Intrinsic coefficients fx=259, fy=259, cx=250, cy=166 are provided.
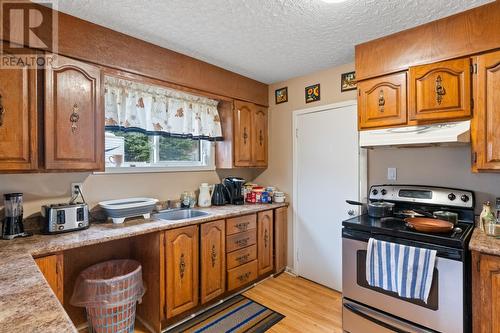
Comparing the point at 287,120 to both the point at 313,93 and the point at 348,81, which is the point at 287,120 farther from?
the point at 348,81

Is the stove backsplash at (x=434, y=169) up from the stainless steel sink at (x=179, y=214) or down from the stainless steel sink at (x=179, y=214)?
up

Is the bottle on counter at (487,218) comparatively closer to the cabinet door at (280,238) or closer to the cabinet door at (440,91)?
the cabinet door at (440,91)

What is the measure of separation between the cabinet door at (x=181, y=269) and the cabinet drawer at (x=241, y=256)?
0.41m

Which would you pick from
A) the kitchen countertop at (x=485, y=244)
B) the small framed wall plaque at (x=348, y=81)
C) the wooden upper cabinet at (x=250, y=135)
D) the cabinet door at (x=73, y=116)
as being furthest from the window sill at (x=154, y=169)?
the kitchen countertop at (x=485, y=244)

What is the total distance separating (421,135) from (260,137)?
183 cm

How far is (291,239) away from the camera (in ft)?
10.5

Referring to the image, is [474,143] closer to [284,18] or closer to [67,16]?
[284,18]

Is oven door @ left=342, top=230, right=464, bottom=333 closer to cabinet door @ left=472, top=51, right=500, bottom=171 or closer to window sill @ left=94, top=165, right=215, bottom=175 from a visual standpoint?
cabinet door @ left=472, top=51, right=500, bottom=171

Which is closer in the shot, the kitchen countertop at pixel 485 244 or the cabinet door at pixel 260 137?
the kitchen countertop at pixel 485 244

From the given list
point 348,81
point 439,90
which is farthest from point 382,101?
point 348,81

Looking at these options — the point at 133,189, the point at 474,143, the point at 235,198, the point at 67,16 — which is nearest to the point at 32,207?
the point at 133,189

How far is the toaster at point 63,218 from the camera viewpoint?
179cm

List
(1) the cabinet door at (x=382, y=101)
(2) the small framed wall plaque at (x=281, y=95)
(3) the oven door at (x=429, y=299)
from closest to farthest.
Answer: (3) the oven door at (x=429, y=299), (1) the cabinet door at (x=382, y=101), (2) the small framed wall plaque at (x=281, y=95)

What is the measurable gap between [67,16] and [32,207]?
140 cm
